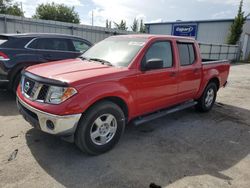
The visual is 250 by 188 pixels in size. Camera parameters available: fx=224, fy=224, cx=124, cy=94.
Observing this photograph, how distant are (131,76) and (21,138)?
217 centimetres

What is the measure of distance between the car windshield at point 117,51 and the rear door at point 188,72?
113 cm

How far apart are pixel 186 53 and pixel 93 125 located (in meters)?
2.82

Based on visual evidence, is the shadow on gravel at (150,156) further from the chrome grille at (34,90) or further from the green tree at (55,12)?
the green tree at (55,12)

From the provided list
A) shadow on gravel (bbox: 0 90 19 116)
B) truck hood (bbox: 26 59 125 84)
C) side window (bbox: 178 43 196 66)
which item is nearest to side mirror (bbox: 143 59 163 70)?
truck hood (bbox: 26 59 125 84)

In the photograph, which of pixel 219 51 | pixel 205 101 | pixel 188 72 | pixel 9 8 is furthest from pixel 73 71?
pixel 9 8

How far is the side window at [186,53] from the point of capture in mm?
4801

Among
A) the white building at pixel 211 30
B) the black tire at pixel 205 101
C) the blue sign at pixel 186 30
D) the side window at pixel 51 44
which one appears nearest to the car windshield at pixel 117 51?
the side window at pixel 51 44

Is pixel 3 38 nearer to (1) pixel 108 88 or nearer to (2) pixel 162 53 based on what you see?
(1) pixel 108 88

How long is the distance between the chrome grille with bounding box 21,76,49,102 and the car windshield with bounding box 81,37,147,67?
1216 millimetres

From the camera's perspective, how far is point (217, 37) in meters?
27.1

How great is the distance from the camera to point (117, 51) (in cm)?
412

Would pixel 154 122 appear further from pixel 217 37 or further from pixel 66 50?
pixel 217 37

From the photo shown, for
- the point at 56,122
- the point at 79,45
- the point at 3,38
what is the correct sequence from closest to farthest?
1. the point at 56,122
2. the point at 3,38
3. the point at 79,45

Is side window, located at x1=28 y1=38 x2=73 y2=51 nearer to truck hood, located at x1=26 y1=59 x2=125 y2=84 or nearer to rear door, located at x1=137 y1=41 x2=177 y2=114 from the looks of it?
truck hood, located at x1=26 y1=59 x2=125 y2=84
